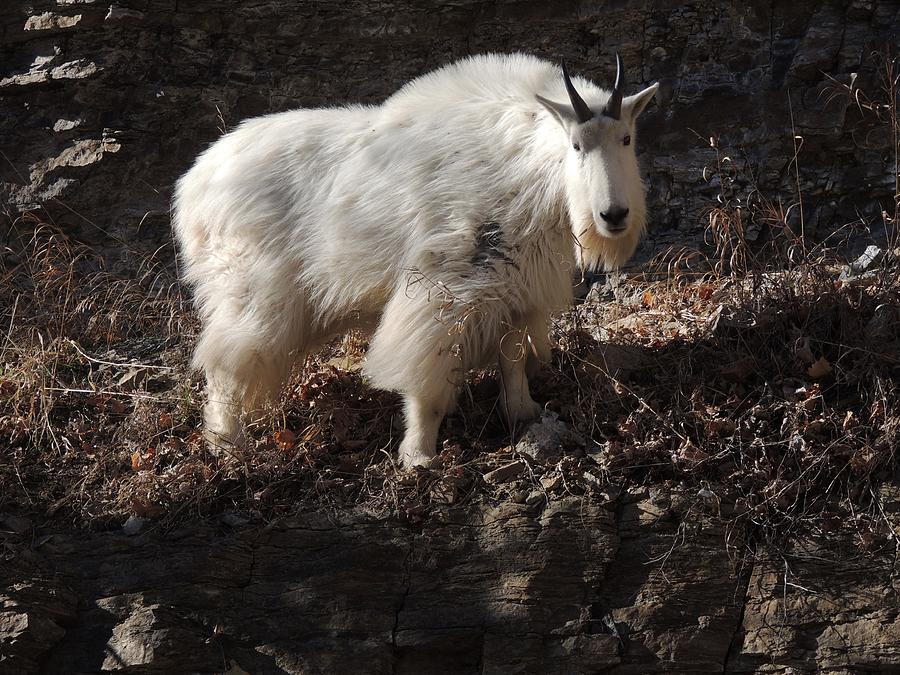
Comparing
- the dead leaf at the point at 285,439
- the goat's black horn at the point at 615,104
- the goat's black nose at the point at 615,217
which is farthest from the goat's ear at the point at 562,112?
the dead leaf at the point at 285,439

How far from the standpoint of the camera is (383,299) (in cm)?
585

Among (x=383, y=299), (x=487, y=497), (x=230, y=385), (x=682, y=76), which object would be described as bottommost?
(x=487, y=497)

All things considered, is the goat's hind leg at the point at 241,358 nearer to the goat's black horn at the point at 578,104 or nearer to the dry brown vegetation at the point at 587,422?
the dry brown vegetation at the point at 587,422

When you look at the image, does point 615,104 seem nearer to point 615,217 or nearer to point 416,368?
point 615,217

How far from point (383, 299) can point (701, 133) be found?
149 inches

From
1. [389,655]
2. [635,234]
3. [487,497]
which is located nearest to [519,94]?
[635,234]

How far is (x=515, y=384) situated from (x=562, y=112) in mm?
1502

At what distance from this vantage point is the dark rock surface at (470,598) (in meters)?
4.88

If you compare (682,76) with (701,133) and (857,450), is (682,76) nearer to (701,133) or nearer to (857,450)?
(701,133)

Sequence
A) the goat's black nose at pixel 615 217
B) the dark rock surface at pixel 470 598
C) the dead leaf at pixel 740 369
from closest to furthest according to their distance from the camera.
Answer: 1. the dark rock surface at pixel 470 598
2. the goat's black nose at pixel 615 217
3. the dead leaf at pixel 740 369

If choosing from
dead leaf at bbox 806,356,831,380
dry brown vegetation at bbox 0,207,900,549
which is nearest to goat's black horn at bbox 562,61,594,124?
dry brown vegetation at bbox 0,207,900,549

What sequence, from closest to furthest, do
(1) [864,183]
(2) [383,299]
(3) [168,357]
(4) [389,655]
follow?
(4) [389,655]
(2) [383,299]
(3) [168,357]
(1) [864,183]

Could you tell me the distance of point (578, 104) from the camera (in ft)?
17.2

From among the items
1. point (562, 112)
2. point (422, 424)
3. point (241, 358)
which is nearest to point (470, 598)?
point (422, 424)
